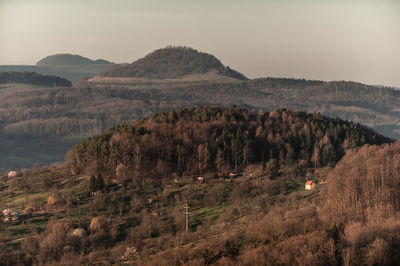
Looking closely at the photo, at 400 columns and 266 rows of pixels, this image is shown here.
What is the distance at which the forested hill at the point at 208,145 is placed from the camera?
8075 centimetres

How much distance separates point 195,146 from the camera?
85375mm

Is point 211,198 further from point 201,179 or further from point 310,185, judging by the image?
point 310,185

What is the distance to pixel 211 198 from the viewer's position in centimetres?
6988

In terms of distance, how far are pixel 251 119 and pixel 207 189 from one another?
3421 centimetres

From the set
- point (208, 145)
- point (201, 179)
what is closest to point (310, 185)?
point (201, 179)

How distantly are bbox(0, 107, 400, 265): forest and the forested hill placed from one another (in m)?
0.23

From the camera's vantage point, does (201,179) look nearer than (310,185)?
No

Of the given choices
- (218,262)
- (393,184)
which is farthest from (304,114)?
(218,262)

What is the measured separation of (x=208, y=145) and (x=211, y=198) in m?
16.7

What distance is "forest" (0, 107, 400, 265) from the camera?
142 ft

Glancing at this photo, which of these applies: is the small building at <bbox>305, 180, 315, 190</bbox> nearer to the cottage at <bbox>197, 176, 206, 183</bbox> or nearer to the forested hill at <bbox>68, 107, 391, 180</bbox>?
the forested hill at <bbox>68, 107, 391, 180</bbox>

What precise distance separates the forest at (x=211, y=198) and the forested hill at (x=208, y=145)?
23 centimetres

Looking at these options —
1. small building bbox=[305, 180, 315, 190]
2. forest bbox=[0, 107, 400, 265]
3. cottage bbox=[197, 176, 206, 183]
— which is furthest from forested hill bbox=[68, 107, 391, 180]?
small building bbox=[305, 180, 315, 190]

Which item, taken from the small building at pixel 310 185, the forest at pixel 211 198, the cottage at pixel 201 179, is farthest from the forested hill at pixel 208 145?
the small building at pixel 310 185
